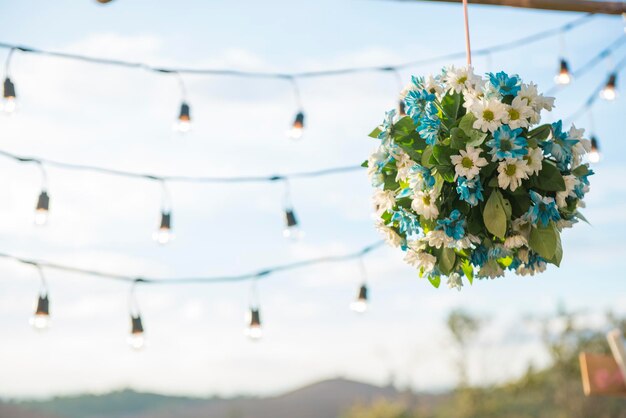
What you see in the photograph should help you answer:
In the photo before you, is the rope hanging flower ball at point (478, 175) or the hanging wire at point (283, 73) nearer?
the rope hanging flower ball at point (478, 175)

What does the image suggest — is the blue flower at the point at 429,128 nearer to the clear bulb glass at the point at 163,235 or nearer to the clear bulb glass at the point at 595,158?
the clear bulb glass at the point at 163,235

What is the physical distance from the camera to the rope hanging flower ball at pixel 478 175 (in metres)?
1.46

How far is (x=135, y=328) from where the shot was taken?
134 inches

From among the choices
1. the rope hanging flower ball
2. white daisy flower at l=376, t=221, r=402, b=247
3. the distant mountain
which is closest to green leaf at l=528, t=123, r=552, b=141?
the rope hanging flower ball

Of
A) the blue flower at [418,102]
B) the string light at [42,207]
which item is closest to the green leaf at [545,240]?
the blue flower at [418,102]

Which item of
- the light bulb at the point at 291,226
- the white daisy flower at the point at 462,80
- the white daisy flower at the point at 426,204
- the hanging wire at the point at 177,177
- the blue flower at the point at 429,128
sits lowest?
the white daisy flower at the point at 426,204

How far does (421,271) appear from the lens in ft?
5.28

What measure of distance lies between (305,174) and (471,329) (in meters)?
9.57

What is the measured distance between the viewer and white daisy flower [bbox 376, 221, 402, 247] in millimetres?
1600

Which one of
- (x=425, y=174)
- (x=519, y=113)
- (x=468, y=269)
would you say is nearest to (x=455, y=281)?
(x=468, y=269)

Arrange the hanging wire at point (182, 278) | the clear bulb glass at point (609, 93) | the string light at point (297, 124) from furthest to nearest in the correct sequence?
the clear bulb glass at point (609, 93) < the string light at point (297, 124) < the hanging wire at point (182, 278)

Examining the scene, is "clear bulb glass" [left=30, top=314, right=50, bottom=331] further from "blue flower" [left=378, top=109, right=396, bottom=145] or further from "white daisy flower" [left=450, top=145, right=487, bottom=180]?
"white daisy flower" [left=450, top=145, right=487, bottom=180]

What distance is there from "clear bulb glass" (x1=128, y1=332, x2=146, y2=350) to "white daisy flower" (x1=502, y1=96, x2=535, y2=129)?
2272mm

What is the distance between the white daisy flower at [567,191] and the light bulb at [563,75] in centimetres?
255
